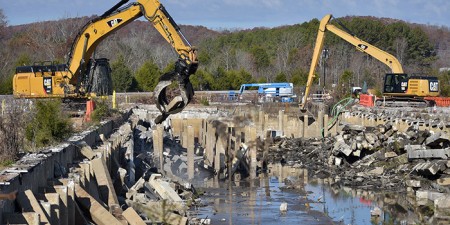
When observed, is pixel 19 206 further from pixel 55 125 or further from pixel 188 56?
pixel 188 56

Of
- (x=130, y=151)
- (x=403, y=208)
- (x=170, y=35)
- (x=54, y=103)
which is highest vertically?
(x=170, y=35)

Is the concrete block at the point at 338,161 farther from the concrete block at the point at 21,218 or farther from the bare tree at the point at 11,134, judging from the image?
the concrete block at the point at 21,218

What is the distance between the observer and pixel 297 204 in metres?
22.9

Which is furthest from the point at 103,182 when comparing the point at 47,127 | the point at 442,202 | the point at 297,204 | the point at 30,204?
the point at 442,202

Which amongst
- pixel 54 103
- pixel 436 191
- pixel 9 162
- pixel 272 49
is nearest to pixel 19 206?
pixel 9 162

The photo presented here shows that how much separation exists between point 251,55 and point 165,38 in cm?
6062

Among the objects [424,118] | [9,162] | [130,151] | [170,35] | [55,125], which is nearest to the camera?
[9,162]

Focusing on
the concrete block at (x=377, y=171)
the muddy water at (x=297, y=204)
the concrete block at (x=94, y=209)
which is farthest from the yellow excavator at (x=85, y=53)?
the concrete block at (x=94, y=209)

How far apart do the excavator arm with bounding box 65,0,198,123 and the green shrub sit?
2.46 meters

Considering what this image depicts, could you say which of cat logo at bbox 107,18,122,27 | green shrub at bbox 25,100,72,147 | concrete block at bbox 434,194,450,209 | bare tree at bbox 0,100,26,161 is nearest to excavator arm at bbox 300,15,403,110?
cat logo at bbox 107,18,122,27

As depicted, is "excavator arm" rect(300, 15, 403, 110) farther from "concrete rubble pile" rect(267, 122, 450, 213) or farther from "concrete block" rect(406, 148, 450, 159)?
"concrete block" rect(406, 148, 450, 159)

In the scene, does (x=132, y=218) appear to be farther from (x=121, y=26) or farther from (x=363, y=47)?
(x=363, y=47)

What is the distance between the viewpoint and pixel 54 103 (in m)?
18.9

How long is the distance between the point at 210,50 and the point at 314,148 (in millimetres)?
61857
